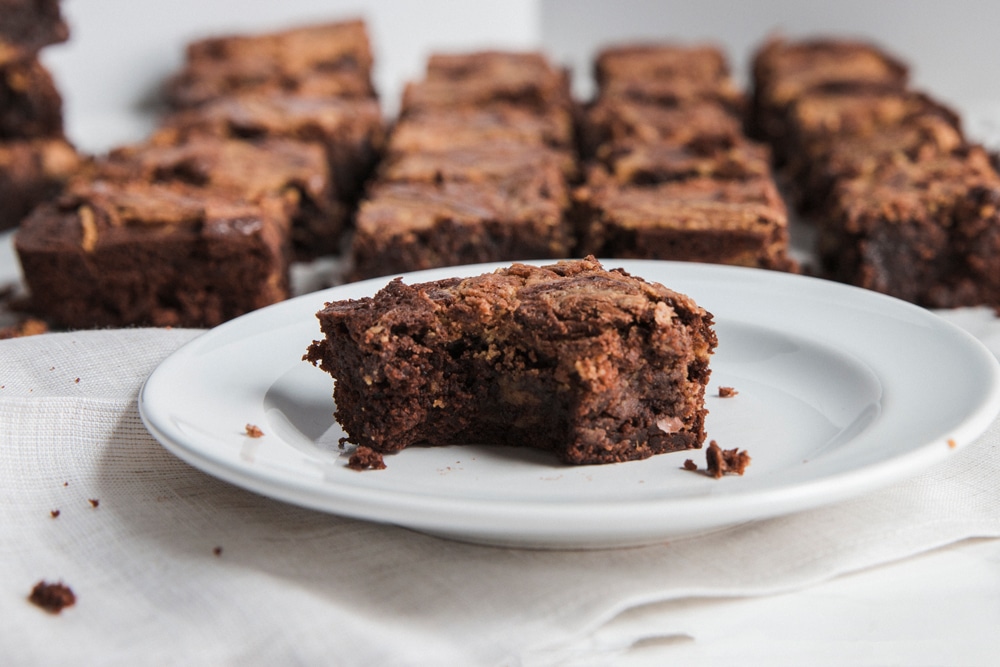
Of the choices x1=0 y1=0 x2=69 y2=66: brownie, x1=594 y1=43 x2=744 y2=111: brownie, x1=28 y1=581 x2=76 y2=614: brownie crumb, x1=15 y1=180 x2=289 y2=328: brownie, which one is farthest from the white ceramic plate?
x1=0 y1=0 x2=69 y2=66: brownie

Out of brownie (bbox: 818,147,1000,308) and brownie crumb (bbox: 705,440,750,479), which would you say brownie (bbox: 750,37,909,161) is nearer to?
brownie (bbox: 818,147,1000,308)

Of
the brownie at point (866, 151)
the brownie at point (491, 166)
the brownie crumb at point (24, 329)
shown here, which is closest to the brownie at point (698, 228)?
the brownie at point (491, 166)

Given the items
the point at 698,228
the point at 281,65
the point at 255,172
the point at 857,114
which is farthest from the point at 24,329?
the point at 857,114

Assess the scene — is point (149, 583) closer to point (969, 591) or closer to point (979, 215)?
point (969, 591)

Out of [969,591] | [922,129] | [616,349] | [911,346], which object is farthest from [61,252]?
[922,129]

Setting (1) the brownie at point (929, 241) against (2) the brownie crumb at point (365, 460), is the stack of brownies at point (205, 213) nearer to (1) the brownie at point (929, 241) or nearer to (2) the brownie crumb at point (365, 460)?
(2) the brownie crumb at point (365, 460)

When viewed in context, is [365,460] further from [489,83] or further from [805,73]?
[805,73]
